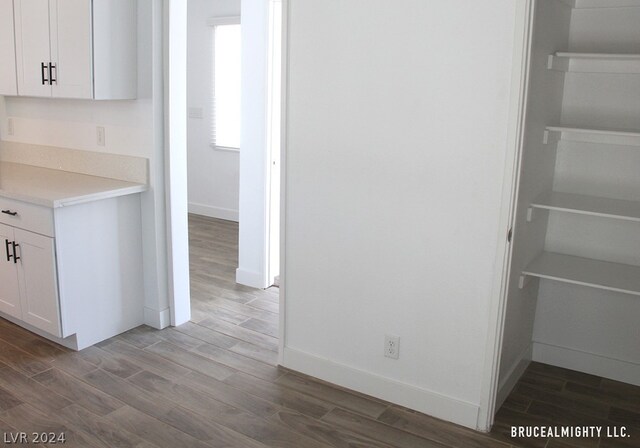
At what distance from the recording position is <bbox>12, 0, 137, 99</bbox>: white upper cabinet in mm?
3330

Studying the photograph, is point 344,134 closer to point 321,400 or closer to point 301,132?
point 301,132

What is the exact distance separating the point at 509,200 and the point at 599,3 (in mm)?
1297

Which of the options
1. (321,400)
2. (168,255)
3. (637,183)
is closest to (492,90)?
(637,183)

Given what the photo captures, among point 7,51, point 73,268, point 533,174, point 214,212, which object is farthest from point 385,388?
point 214,212

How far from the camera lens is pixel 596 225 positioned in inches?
126

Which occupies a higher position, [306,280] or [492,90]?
[492,90]

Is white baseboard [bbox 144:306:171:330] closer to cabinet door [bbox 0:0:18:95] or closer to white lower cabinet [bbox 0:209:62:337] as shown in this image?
white lower cabinet [bbox 0:209:62:337]

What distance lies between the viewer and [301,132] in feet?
9.97

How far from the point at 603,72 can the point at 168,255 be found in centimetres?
266

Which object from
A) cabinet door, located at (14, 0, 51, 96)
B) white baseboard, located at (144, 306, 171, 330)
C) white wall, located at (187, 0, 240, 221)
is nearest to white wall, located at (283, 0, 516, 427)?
white baseboard, located at (144, 306, 171, 330)

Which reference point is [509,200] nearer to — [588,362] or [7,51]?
[588,362]

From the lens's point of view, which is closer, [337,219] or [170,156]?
[337,219]

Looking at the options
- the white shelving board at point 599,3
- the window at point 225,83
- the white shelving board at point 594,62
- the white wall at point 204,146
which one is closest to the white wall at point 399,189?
the white shelving board at point 594,62

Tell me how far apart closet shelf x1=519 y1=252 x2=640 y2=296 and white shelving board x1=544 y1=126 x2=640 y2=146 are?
0.64 metres
